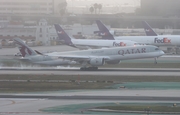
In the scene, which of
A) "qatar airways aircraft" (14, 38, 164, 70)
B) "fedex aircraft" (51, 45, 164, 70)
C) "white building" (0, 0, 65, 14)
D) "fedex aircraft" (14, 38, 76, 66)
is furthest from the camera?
"white building" (0, 0, 65, 14)

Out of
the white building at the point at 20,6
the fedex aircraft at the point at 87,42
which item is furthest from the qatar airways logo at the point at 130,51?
the white building at the point at 20,6

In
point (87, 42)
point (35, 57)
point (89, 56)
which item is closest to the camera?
point (35, 57)

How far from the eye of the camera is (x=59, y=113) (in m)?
31.2

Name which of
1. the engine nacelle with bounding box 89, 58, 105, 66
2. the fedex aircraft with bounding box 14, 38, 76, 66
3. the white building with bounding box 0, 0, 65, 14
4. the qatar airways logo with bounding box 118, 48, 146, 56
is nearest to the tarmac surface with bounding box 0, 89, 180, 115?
the engine nacelle with bounding box 89, 58, 105, 66

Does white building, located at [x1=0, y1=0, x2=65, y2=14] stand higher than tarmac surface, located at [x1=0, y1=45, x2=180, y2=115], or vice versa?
white building, located at [x1=0, y1=0, x2=65, y2=14]

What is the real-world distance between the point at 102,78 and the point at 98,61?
9.05 meters

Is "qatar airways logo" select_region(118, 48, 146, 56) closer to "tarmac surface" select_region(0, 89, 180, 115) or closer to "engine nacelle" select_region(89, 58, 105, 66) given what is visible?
"engine nacelle" select_region(89, 58, 105, 66)

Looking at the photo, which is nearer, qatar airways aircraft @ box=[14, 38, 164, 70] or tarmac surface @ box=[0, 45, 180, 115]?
tarmac surface @ box=[0, 45, 180, 115]

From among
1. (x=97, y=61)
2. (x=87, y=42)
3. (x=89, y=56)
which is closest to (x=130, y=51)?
(x=97, y=61)

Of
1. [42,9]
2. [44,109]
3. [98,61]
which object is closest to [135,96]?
[44,109]

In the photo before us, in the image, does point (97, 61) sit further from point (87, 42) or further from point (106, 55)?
point (87, 42)

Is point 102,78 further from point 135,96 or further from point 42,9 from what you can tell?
point 42,9

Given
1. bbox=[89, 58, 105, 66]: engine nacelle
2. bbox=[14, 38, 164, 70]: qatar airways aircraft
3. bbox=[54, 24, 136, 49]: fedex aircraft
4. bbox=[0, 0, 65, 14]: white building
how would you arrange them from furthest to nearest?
bbox=[0, 0, 65, 14]: white building → bbox=[54, 24, 136, 49]: fedex aircraft → bbox=[14, 38, 164, 70]: qatar airways aircraft → bbox=[89, 58, 105, 66]: engine nacelle

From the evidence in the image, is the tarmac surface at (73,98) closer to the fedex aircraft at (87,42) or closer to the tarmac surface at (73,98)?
the tarmac surface at (73,98)
